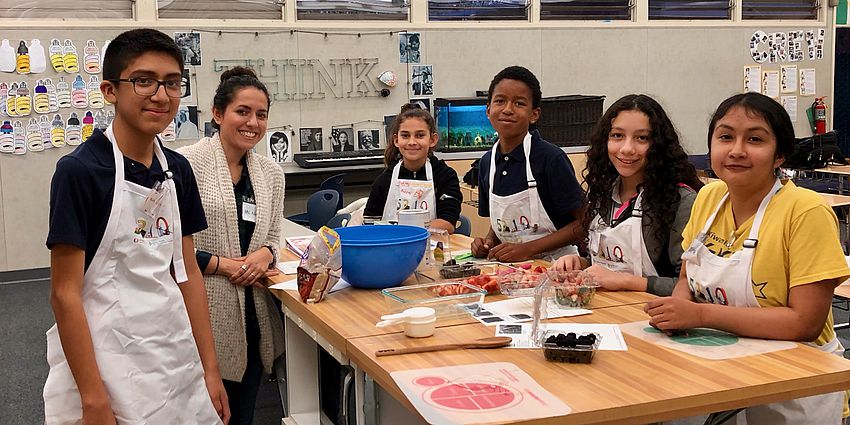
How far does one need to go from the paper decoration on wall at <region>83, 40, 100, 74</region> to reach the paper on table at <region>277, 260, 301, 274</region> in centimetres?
435

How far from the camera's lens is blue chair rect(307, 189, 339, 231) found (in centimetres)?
493

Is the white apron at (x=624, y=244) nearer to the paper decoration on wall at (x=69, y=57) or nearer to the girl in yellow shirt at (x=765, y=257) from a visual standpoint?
the girl in yellow shirt at (x=765, y=257)

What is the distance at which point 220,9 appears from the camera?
23.4ft

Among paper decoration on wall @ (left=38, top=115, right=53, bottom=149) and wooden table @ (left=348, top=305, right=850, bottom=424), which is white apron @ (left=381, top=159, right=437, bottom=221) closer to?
wooden table @ (left=348, top=305, right=850, bottom=424)

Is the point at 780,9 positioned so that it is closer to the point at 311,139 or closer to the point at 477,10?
the point at 477,10

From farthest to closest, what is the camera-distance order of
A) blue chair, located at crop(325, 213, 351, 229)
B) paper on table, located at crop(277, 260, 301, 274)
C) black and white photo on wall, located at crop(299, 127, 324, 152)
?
black and white photo on wall, located at crop(299, 127, 324, 152)
blue chair, located at crop(325, 213, 351, 229)
paper on table, located at crop(277, 260, 301, 274)

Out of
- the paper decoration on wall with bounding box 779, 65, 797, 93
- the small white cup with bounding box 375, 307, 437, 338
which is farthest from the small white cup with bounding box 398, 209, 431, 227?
the paper decoration on wall with bounding box 779, 65, 797, 93

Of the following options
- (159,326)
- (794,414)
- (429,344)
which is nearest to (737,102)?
(794,414)

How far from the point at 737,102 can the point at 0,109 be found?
20.6 feet

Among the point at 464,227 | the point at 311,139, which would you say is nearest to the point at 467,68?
the point at 311,139

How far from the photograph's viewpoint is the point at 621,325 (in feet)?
7.12

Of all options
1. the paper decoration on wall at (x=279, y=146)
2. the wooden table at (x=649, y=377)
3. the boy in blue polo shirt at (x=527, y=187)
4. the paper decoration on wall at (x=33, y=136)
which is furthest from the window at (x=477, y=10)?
the wooden table at (x=649, y=377)

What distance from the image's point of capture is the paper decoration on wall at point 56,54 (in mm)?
6672

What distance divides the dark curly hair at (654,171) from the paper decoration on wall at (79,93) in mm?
5330
